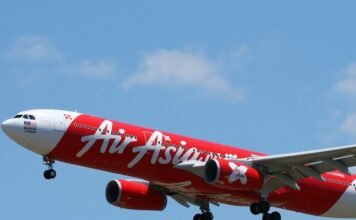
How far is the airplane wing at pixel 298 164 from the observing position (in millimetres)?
55156

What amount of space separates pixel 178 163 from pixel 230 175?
3.00m

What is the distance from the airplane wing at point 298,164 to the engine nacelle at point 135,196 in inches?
239

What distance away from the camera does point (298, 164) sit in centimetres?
5703

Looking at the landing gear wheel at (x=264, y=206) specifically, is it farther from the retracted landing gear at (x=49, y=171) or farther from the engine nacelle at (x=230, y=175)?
the retracted landing gear at (x=49, y=171)

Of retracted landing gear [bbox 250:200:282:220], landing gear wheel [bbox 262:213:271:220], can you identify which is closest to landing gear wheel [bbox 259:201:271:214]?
retracted landing gear [bbox 250:200:282:220]

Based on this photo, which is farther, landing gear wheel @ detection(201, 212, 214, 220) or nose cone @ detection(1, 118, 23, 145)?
landing gear wheel @ detection(201, 212, 214, 220)

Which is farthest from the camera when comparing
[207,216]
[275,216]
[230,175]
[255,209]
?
[207,216]

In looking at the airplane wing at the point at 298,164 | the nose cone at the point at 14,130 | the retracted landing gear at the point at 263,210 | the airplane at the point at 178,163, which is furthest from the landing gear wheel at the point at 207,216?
the nose cone at the point at 14,130

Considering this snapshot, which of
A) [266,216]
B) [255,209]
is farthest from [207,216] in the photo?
[266,216]

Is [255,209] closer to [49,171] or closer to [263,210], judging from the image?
[263,210]

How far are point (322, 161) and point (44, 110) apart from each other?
14.9 meters

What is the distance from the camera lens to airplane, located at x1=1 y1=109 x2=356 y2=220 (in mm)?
54375

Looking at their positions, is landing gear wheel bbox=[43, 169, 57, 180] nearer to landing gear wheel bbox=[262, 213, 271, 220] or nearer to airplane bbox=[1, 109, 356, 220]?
airplane bbox=[1, 109, 356, 220]

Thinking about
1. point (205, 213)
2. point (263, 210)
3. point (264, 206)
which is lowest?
point (263, 210)
